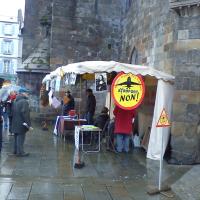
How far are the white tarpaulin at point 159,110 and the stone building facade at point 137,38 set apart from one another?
13.7 inches

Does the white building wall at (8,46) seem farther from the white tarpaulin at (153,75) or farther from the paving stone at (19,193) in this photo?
the paving stone at (19,193)

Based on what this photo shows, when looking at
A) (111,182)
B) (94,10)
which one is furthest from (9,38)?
(111,182)

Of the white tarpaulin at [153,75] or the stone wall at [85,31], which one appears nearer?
the white tarpaulin at [153,75]

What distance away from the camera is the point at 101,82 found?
413 inches

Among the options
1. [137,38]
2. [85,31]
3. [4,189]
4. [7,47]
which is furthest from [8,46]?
[4,189]

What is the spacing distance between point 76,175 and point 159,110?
316cm

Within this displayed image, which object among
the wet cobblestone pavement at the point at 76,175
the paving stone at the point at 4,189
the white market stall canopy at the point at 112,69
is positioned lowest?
the wet cobblestone pavement at the point at 76,175

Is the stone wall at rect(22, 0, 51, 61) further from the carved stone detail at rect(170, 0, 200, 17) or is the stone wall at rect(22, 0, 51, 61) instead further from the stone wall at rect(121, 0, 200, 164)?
the carved stone detail at rect(170, 0, 200, 17)

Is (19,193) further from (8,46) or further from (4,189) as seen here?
(8,46)

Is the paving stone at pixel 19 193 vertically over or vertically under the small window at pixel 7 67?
under

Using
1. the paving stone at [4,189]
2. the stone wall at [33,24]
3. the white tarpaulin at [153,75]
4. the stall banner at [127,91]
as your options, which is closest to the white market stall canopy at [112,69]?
the white tarpaulin at [153,75]

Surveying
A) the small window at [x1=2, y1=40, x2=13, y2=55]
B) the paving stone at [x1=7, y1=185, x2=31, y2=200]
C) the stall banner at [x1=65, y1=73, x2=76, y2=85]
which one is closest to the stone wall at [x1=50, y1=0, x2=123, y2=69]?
A: the stall banner at [x1=65, y1=73, x2=76, y2=85]

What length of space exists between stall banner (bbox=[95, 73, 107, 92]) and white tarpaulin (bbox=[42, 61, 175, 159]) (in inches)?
4.4

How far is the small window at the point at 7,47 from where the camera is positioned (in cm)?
7100
